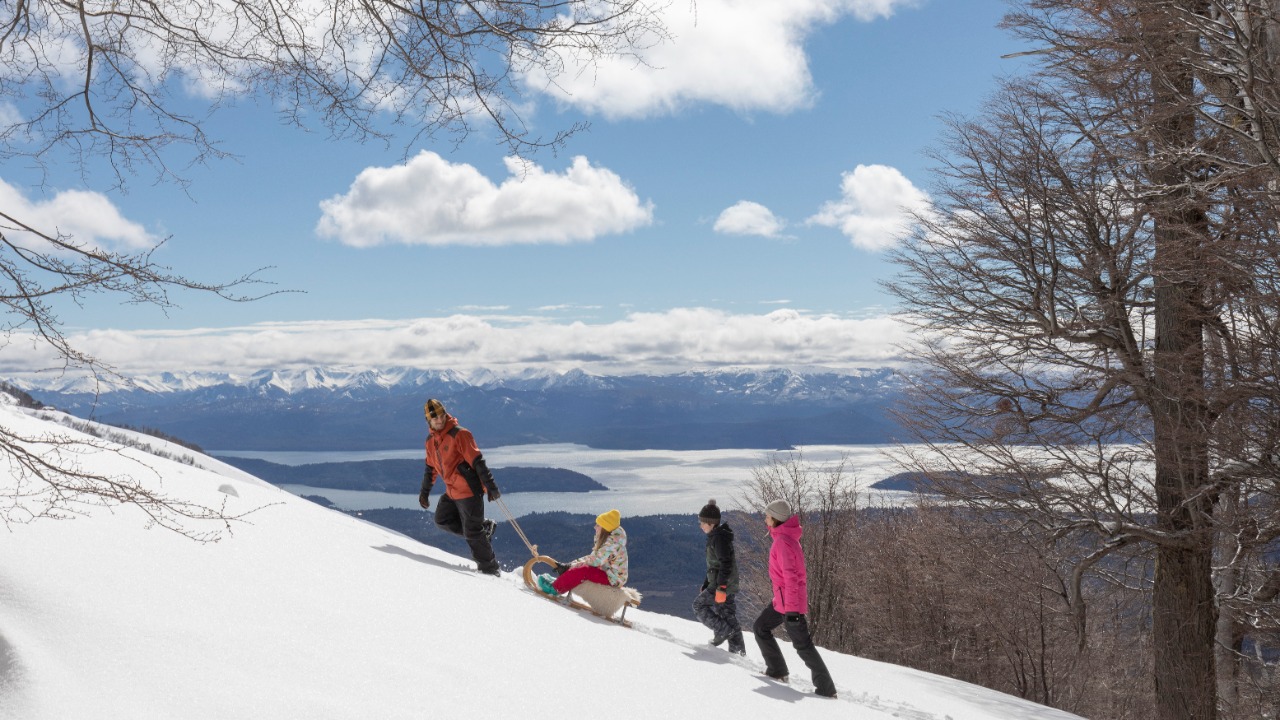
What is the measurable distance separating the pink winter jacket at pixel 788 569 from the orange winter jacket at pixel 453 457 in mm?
3413

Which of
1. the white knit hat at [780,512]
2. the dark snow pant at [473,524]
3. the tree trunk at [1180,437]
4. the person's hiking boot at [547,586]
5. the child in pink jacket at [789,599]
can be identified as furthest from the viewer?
the tree trunk at [1180,437]

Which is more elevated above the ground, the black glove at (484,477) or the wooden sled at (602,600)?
the black glove at (484,477)

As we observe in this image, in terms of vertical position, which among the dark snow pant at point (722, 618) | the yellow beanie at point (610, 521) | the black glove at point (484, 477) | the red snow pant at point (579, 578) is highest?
the black glove at point (484, 477)

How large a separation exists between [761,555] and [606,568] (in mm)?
25534

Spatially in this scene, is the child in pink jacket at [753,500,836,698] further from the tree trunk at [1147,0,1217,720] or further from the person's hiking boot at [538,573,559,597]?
the tree trunk at [1147,0,1217,720]

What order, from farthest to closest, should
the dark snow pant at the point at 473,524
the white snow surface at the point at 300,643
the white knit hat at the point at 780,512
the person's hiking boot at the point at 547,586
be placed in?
the dark snow pant at the point at 473,524 → the person's hiking boot at the point at 547,586 → the white knit hat at the point at 780,512 → the white snow surface at the point at 300,643

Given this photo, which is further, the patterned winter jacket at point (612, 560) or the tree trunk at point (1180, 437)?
the tree trunk at point (1180, 437)

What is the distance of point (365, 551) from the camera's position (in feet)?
23.3

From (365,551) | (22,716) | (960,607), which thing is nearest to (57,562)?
Result: (22,716)

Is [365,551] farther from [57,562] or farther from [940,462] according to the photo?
[940,462]

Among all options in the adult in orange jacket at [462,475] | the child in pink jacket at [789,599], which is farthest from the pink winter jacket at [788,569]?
the adult in orange jacket at [462,475]

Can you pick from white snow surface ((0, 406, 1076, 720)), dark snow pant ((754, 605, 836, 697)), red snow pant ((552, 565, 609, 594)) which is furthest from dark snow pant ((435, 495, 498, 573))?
dark snow pant ((754, 605, 836, 697))

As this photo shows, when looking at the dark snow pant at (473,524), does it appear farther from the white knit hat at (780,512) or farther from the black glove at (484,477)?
the white knit hat at (780,512)

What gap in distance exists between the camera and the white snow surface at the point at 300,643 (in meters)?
3.68
